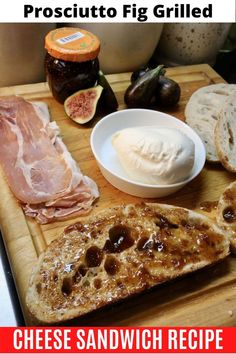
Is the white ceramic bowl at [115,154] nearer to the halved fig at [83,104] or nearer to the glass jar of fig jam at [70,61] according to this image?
the halved fig at [83,104]

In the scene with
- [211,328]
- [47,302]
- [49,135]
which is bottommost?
[211,328]

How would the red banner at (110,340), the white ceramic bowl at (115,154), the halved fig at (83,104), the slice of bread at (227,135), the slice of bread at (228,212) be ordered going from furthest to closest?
the halved fig at (83,104) < the slice of bread at (227,135) < the white ceramic bowl at (115,154) < the slice of bread at (228,212) < the red banner at (110,340)

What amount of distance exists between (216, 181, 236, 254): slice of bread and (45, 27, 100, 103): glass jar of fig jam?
1.06 meters

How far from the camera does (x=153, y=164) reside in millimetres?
2070

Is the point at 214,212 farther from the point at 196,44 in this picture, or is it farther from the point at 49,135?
the point at 196,44

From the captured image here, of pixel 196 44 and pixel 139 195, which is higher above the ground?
pixel 196 44

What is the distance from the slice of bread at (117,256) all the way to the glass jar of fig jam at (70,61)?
3.18ft

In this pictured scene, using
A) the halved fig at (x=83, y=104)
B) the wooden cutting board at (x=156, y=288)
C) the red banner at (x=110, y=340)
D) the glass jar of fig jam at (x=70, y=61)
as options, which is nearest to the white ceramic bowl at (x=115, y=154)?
the wooden cutting board at (x=156, y=288)

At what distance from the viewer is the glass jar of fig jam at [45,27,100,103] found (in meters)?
2.45

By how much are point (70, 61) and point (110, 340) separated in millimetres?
1535

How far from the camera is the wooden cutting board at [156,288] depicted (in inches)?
67.1

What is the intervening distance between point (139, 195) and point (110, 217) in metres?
0.30

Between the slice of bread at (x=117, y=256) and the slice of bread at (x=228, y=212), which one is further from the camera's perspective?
the slice of bread at (x=228, y=212)

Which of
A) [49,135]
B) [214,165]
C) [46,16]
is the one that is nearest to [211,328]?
[214,165]
